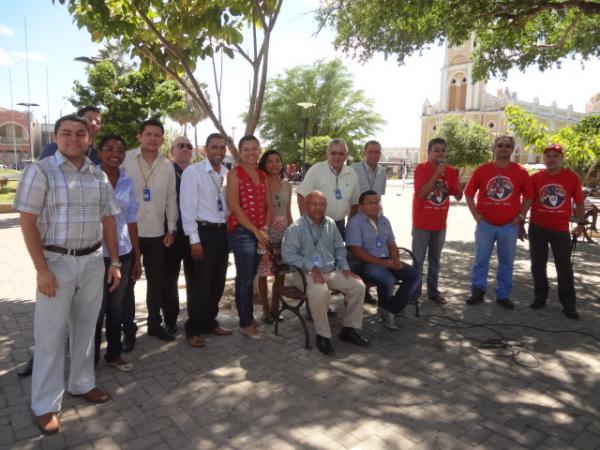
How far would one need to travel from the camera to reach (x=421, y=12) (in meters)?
6.17

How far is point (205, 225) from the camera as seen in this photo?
4316 mm

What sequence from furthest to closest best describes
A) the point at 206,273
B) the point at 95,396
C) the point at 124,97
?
1. the point at 124,97
2. the point at 206,273
3. the point at 95,396

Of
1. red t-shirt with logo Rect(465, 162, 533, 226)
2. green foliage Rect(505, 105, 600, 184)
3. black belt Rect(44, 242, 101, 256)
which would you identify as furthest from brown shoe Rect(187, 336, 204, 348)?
green foliage Rect(505, 105, 600, 184)

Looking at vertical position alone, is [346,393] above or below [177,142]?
below

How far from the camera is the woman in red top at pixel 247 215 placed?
4.39 meters

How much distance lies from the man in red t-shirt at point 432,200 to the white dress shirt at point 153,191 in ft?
10.1

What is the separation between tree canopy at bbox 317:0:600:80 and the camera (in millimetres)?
6746

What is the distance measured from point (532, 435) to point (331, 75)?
4218 cm

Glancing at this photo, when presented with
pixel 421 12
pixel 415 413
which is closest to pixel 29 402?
pixel 415 413

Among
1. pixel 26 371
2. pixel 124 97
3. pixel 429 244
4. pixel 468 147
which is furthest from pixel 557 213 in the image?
pixel 468 147

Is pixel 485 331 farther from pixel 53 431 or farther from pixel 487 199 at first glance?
pixel 53 431

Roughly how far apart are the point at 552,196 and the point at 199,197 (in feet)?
14.0

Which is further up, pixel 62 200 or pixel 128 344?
pixel 62 200

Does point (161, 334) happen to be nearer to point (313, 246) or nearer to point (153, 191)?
point (153, 191)
